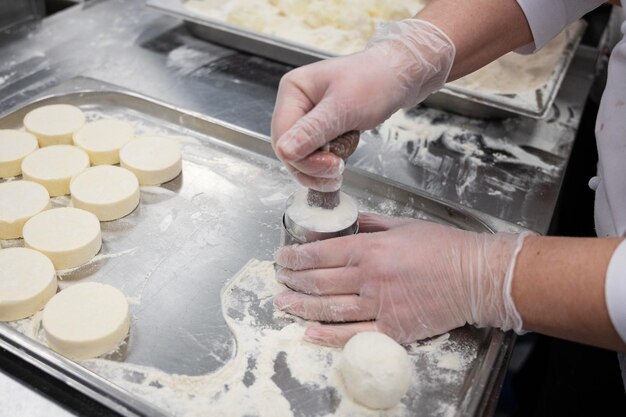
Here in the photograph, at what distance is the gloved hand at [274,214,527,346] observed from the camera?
1302 millimetres

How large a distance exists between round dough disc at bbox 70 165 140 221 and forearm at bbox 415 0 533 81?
1.00 m

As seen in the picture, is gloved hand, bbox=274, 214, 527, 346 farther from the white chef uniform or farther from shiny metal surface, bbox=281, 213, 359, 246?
the white chef uniform

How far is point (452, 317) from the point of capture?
4.43ft

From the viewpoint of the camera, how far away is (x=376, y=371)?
119 centimetres

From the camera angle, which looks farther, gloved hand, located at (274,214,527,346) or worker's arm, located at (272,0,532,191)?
worker's arm, located at (272,0,532,191)

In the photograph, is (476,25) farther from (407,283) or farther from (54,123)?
(54,123)

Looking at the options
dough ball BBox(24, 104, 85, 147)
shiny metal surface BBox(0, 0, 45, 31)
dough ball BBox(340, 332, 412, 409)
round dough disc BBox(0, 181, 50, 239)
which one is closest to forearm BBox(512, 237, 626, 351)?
dough ball BBox(340, 332, 412, 409)

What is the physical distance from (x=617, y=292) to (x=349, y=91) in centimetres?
77

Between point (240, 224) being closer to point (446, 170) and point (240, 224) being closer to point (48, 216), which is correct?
point (48, 216)

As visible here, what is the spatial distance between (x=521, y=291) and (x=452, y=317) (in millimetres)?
178

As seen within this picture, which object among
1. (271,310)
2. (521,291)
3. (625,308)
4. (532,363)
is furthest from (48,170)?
(532,363)

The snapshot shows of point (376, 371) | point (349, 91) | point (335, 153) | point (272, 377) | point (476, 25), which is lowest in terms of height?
point (272, 377)

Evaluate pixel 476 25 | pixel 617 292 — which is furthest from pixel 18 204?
pixel 617 292

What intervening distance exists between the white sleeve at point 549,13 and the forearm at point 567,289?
76 centimetres
